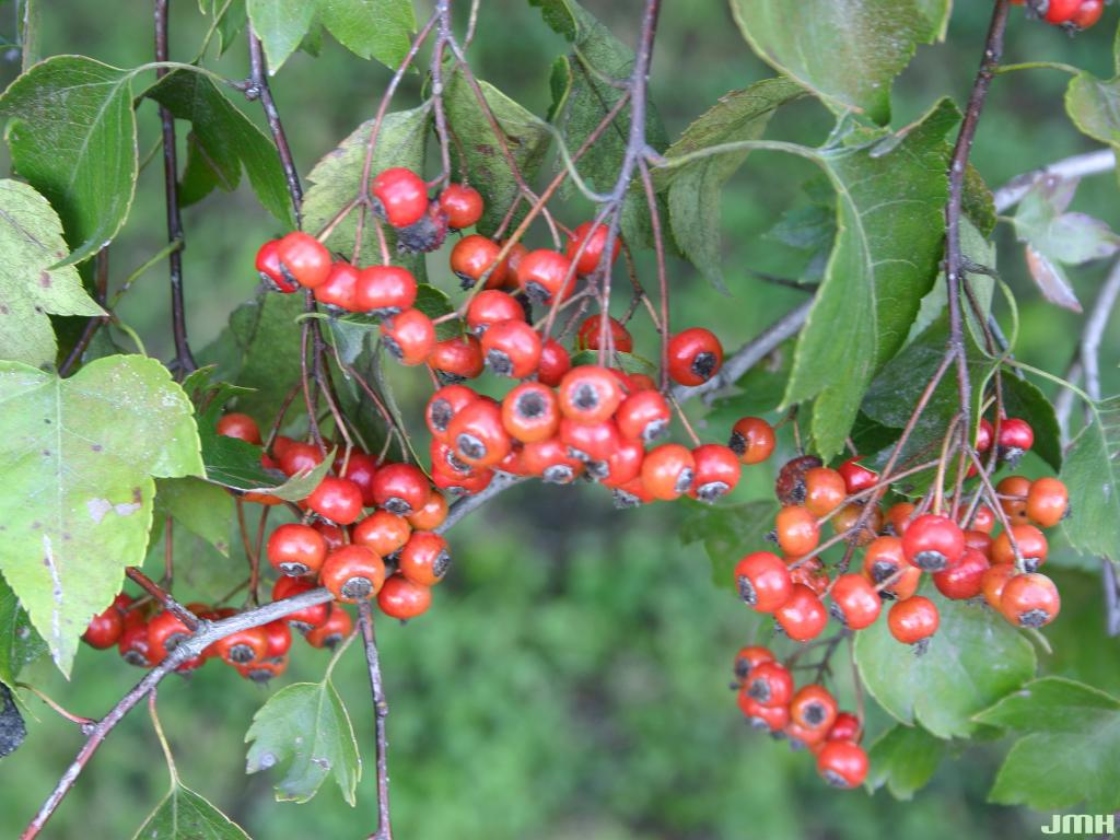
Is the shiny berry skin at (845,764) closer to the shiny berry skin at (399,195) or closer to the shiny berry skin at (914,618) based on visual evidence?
the shiny berry skin at (914,618)

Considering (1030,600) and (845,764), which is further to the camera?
(845,764)

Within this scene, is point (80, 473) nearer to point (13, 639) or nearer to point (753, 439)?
point (13, 639)

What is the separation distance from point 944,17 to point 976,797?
326 cm

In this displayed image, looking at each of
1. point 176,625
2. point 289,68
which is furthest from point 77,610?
point 289,68

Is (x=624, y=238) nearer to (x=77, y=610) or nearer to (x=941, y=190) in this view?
(x=941, y=190)

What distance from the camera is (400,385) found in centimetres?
370

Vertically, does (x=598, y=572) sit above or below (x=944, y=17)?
below

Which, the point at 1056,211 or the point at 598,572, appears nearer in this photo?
the point at 1056,211

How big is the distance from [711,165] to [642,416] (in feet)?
1.27

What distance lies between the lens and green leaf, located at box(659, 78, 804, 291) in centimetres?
112

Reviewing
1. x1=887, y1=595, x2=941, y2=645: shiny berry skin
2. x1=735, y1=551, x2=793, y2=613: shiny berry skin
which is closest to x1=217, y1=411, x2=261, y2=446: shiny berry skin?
x1=735, y1=551, x2=793, y2=613: shiny berry skin

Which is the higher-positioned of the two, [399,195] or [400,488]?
[399,195]

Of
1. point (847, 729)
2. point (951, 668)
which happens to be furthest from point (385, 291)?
point (847, 729)

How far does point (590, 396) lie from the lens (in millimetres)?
938
